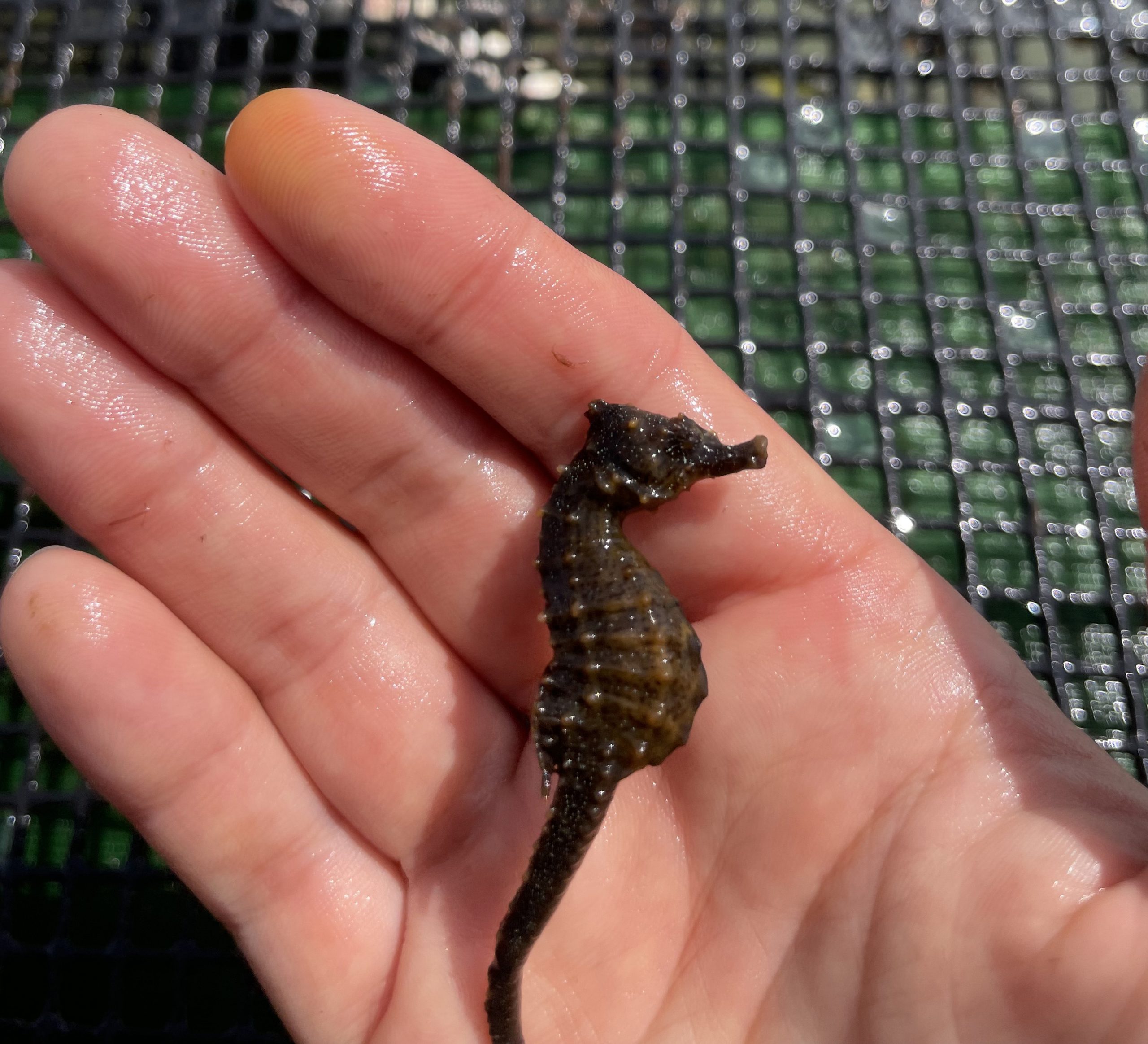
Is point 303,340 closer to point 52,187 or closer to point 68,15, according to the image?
point 52,187

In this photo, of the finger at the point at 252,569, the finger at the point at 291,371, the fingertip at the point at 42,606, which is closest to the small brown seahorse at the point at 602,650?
the finger at the point at 291,371

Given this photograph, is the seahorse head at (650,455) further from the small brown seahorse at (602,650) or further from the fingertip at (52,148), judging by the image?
the fingertip at (52,148)

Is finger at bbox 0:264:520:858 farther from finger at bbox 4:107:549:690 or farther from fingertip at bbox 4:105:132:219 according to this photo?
fingertip at bbox 4:105:132:219

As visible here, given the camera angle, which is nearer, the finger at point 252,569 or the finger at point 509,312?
the finger at point 509,312

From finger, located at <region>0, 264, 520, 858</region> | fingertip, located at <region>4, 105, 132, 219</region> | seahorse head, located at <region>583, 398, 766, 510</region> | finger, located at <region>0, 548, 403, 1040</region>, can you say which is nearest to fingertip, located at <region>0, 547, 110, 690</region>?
finger, located at <region>0, 548, 403, 1040</region>

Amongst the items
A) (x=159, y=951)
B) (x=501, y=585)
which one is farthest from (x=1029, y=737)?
(x=159, y=951)

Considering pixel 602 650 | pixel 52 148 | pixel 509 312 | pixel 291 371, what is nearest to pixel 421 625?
pixel 602 650
